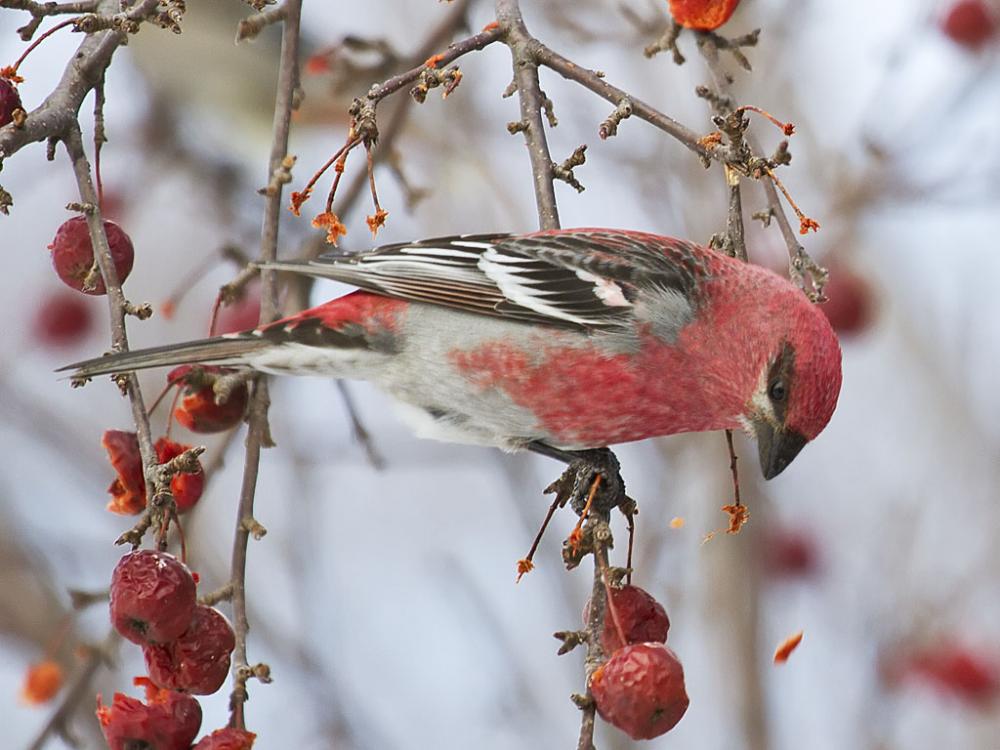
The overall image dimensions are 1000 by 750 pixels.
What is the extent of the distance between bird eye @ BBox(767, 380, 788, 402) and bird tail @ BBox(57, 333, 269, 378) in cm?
106

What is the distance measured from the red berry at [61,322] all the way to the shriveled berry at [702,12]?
8.63 feet

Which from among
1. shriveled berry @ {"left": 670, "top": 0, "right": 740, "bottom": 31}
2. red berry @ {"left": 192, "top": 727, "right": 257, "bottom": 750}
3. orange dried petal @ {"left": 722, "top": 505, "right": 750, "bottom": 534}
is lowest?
red berry @ {"left": 192, "top": 727, "right": 257, "bottom": 750}

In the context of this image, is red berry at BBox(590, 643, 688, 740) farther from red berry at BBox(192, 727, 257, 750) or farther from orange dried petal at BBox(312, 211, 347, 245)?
orange dried petal at BBox(312, 211, 347, 245)

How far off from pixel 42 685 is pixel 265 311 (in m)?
1.23

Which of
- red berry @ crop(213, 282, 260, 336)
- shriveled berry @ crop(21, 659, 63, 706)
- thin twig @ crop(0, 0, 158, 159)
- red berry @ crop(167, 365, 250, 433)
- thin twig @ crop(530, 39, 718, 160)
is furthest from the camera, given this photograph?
red berry @ crop(213, 282, 260, 336)

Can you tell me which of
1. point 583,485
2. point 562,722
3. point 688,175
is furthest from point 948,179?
point 562,722

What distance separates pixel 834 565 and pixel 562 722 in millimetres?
2259

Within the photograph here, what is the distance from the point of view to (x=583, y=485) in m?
2.57

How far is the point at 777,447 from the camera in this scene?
8.34 feet

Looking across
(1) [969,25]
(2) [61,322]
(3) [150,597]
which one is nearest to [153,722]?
(3) [150,597]

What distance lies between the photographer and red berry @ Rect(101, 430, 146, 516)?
2336mm

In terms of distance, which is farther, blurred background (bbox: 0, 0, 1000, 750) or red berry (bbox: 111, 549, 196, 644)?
blurred background (bbox: 0, 0, 1000, 750)

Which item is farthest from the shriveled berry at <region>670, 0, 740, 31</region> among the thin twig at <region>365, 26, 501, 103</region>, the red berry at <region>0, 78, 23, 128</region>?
the red berry at <region>0, 78, 23, 128</region>

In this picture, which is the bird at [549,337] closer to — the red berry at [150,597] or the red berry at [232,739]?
the red berry at [150,597]
